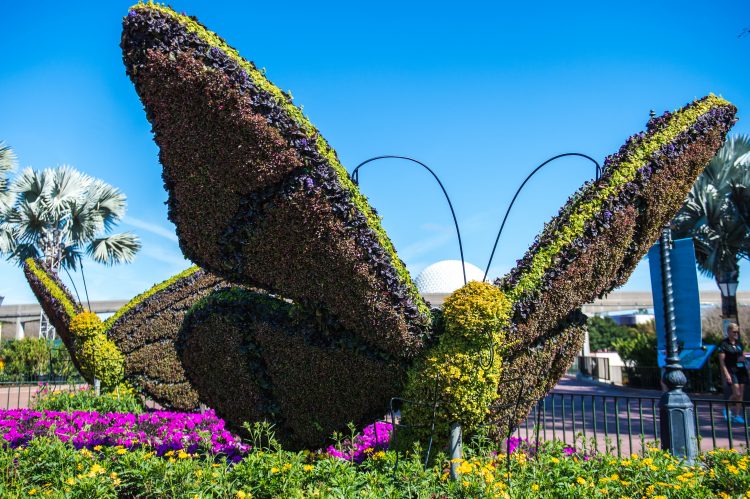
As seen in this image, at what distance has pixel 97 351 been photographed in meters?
11.4

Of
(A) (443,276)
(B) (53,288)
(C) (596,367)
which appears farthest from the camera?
(A) (443,276)

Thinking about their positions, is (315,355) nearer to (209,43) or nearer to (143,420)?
(209,43)

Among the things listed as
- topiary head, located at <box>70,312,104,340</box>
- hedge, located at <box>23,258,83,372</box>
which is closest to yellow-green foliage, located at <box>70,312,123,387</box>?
topiary head, located at <box>70,312,104,340</box>

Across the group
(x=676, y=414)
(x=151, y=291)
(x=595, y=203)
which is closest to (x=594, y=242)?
(x=595, y=203)

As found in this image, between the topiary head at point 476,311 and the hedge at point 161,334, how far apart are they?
6.63m

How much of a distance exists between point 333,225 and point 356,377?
157cm

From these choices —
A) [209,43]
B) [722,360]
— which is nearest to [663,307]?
[722,360]

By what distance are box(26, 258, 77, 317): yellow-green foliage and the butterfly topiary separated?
7101 mm

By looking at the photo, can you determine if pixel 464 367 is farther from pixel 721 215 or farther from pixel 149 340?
pixel 721 215

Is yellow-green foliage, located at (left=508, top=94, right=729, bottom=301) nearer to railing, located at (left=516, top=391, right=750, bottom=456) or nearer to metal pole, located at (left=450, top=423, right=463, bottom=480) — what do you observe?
metal pole, located at (left=450, top=423, right=463, bottom=480)

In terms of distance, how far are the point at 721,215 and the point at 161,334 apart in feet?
54.5

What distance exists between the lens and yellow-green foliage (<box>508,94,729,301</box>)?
5.71m

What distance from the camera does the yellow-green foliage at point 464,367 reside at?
5340mm

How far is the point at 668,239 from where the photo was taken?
299 inches
